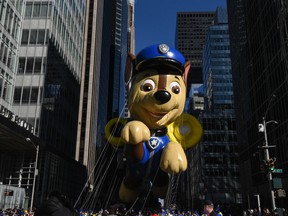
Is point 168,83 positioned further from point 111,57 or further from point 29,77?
point 111,57

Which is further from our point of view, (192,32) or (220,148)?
(192,32)

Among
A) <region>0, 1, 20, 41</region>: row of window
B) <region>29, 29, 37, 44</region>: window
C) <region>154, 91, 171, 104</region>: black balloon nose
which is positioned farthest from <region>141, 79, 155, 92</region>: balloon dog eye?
<region>29, 29, 37, 44</region>: window

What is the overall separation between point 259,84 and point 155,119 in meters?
33.9

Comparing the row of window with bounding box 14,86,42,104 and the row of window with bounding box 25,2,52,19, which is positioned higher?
the row of window with bounding box 25,2,52,19

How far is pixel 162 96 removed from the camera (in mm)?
10078

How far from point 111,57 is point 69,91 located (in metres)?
73.3

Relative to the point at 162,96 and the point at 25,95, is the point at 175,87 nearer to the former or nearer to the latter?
the point at 162,96

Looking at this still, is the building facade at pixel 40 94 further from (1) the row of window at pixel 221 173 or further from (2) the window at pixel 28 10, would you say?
(1) the row of window at pixel 221 173

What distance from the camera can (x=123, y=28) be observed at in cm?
13125

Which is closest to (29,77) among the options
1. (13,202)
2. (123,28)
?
(13,202)

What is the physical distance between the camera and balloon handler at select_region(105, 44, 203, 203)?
10.1 metres

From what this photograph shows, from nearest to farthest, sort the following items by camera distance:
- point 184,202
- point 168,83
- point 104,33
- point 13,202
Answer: point 168,83 → point 13,202 → point 184,202 → point 104,33

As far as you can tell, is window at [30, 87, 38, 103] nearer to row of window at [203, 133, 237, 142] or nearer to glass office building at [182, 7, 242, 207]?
glass office building at [182, 7, 242, 207]

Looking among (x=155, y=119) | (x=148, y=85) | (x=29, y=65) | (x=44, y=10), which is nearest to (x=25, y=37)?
(x=29, y=65)
